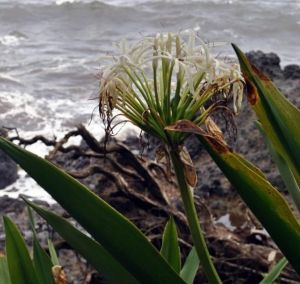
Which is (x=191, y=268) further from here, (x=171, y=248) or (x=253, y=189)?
(x=253, y=189)

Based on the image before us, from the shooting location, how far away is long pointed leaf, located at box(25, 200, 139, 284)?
129cm

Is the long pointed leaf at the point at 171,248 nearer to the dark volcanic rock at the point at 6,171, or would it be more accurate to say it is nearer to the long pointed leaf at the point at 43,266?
the long pointed leaf at the point at 43,266

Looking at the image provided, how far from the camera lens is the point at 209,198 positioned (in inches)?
167

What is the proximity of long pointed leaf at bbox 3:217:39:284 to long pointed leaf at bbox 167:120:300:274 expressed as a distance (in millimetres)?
418

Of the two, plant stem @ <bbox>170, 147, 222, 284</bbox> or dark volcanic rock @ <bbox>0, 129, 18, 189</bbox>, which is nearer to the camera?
plant stem @ <bbox>170, 147, 222, 284</bbox>

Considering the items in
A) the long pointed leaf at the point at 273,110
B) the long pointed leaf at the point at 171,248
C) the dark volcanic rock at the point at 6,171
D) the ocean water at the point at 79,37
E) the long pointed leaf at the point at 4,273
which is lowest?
the ocean water at the point at 79,37

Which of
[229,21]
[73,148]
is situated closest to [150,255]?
[73,148]

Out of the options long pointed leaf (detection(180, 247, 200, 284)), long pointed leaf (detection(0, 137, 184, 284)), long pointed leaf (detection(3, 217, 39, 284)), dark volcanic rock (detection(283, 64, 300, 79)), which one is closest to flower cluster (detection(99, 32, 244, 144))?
long pointed leaf (detection(0, 137, 184, 284))

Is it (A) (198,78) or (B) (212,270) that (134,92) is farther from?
(B) (212,270)

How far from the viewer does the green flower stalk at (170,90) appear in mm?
1259

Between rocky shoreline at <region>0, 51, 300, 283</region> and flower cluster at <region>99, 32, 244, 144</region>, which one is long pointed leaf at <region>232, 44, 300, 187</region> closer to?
flower cluster at <region>99, 32, 244, 144</region>

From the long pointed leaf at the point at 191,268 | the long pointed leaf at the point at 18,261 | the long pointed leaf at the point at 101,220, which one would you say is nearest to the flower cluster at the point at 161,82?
the long pointed leaf at the point at 101,220

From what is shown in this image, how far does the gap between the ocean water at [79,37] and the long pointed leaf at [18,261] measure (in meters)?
3.80

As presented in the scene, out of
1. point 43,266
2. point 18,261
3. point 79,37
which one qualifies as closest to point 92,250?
point 18,261
